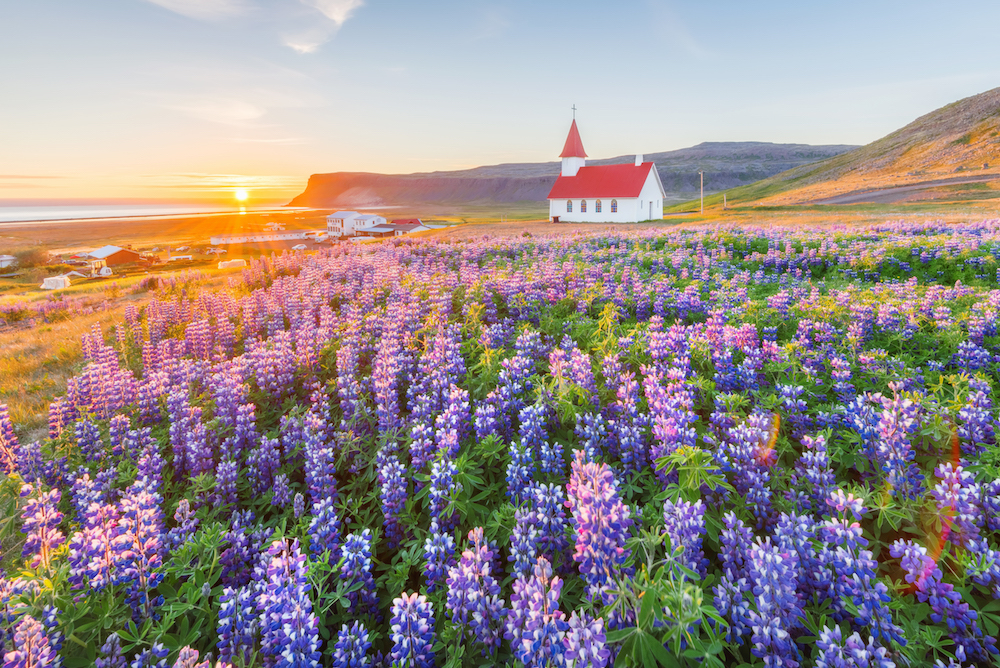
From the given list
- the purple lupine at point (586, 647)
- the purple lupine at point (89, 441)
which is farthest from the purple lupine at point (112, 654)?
the purple lupine at point (89, 441)

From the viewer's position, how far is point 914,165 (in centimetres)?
7519

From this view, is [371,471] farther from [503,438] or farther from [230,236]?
[230,236]

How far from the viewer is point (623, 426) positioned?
4090 millimetres

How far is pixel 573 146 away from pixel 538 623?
72866 mm

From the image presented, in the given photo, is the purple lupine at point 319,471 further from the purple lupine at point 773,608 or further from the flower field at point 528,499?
the purple lupine at point 773,608

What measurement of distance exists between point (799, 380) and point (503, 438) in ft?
11.7

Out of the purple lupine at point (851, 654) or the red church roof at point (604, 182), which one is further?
the red church roof at point (604, 182)

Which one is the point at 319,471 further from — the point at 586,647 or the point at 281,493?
the point at 586,647

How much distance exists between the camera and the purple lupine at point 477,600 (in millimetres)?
2543

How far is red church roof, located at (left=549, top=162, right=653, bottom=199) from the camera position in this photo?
59372 millimetres

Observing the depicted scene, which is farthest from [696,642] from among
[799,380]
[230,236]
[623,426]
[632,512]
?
[230,236]

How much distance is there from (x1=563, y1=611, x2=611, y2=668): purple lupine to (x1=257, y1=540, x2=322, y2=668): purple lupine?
4.30 feet

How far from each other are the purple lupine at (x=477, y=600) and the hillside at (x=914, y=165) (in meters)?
66.8

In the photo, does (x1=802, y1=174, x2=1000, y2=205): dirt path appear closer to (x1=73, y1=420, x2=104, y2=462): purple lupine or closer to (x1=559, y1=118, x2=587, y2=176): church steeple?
(x1=559, y1=118, x2=587, y2=176): church steeple
